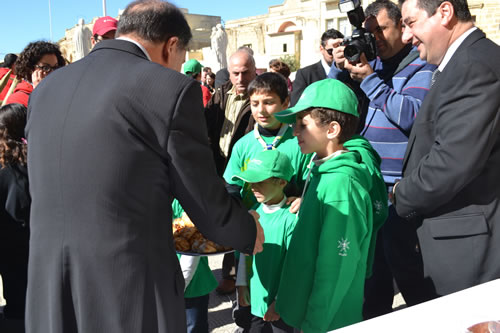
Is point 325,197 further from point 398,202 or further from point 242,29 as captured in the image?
point 242,29

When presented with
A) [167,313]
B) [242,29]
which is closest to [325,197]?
[167,313]

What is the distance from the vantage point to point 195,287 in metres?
2.56

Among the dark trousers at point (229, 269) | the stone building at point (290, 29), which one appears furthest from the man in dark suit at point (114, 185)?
the stone building at point (290, 29)

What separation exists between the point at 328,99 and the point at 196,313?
159 cm

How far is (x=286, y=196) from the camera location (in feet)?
8.15

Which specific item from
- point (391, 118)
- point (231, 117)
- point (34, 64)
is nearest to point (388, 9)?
point (391, 118)

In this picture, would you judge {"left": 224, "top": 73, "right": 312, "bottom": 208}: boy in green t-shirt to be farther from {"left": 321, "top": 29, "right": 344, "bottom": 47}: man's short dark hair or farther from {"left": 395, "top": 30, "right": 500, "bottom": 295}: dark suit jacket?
{"left": 321, "top": 29, "right": 344, "bottom": 47}: man's short dark hair

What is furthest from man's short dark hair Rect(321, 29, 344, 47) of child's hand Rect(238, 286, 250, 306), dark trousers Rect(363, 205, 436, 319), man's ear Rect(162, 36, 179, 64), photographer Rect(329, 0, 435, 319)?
man's ear Rect(162, 36, 179, 64)

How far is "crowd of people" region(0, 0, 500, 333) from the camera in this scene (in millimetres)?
1344

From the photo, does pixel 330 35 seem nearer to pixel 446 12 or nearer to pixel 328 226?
pixel 446 12

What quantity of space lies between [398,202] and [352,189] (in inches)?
11.3

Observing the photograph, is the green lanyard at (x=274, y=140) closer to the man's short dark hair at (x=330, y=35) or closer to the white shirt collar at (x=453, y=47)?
the white shirt collar at (x=453, y=47)

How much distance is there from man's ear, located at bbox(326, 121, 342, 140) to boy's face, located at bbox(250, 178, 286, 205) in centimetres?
42

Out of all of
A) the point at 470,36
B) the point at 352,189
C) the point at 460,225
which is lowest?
the point at 460,225
